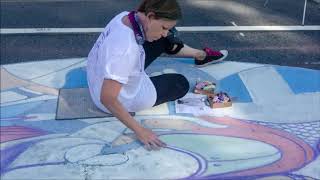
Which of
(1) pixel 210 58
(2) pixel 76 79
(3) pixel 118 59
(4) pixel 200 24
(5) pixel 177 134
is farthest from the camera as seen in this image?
(4) pixel 200 24

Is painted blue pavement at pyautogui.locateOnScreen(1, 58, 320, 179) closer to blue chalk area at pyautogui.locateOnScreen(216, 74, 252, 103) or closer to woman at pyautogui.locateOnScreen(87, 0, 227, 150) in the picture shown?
blue chalk area at pyautogui.locateOnScreen(216, 74, 252, 103)

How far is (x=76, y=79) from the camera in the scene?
4.24 meters

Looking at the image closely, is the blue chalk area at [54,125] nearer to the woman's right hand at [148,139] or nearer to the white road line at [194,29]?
the woman's right hand at [148,139]

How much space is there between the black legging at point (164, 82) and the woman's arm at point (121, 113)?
0.53 meters

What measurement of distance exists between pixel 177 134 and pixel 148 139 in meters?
0.29

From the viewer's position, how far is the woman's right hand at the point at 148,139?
320 centimetres

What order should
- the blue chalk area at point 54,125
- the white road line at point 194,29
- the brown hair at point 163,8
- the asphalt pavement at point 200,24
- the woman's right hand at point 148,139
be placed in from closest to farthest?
the brown hair at point 163,8 < the woman's right hand at point 148,139 < the blue chalk area at point 54,125 < the asphalt pavement at point 200,24 < the white road line at point 194,29

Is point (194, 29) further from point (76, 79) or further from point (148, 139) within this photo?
point (148, 139)

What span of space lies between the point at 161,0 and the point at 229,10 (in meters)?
3.66

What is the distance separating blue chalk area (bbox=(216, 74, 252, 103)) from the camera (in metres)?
3.96

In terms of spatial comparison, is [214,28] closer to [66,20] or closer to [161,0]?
[66,20]

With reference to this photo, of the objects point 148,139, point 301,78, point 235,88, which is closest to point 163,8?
point 148,139

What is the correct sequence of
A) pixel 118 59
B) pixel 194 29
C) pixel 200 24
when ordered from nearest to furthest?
pixel 118 59
pixel 194 29
pixel 200 24

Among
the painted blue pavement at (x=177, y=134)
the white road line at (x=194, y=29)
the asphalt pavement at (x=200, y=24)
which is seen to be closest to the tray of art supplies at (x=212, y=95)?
→ the painted blue pavement at (x=177, y=134)
